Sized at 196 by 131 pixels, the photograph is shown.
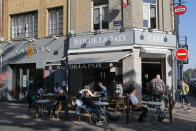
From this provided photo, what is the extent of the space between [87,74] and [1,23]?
809cm

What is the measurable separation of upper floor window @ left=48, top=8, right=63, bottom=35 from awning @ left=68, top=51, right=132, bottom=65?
2704 mm

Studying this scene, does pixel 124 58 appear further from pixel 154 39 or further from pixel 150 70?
pixel 150 70

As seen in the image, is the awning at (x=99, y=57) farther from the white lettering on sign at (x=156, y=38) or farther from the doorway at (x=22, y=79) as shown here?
the doorway at (x=22, y=79)

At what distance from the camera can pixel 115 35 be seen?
13.4 m

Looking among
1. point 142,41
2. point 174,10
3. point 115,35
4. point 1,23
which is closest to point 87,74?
point 115,35

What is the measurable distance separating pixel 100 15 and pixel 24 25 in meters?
6.15

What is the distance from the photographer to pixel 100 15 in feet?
47.3

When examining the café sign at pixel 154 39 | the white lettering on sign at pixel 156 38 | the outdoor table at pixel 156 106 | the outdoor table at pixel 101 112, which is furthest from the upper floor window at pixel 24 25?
the outdoor table at pixel 156 106

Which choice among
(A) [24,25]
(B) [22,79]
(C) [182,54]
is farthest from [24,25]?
(C) [182,54]

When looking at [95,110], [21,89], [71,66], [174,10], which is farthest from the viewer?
[21,89]

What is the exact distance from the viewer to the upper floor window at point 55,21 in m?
15.8

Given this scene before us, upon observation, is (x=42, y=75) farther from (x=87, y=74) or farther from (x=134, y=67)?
(x=134, y=67)

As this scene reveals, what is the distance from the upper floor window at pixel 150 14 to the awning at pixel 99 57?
2.33 m

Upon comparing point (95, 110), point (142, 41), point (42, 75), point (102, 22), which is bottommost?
point (95, 110)
